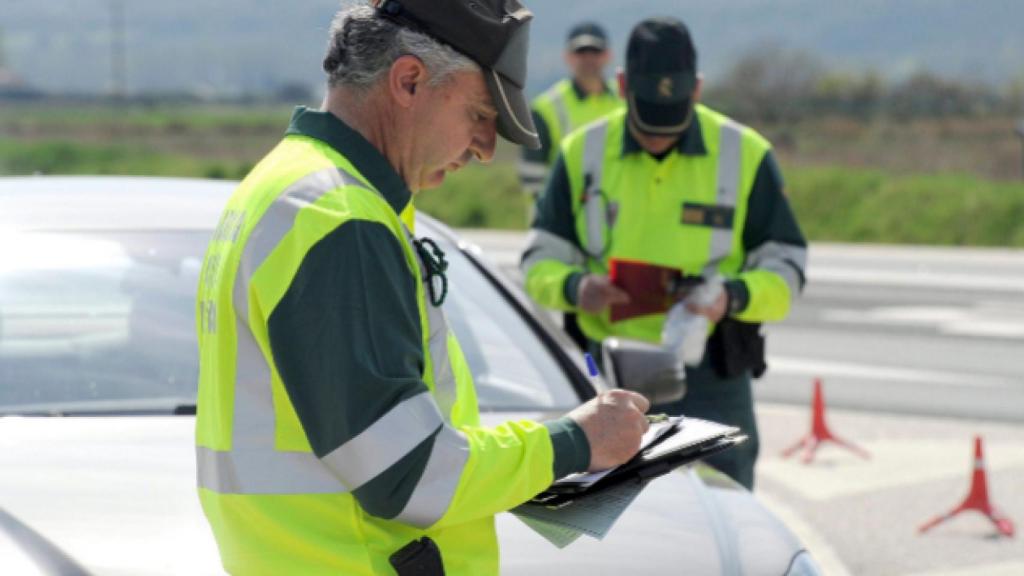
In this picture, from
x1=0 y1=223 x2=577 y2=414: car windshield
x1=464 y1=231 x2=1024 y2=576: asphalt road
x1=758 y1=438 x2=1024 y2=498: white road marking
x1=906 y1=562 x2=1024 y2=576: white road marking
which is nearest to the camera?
x1=0 y1=223 x2=577 y2=414: car windshield

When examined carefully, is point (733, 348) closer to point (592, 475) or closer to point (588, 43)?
point (592, 475)

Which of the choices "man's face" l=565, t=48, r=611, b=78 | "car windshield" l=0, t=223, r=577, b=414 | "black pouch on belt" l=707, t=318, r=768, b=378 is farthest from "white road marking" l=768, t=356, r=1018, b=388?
"car windshield" l=0, t=223, r=577, b=414

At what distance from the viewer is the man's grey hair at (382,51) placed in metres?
2.46

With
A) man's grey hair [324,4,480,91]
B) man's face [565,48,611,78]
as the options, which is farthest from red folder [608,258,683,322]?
man's face [565,48,611,78]

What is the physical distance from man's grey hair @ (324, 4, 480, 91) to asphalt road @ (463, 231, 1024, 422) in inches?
330

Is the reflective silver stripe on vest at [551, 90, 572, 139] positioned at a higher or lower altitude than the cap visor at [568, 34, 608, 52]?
lower

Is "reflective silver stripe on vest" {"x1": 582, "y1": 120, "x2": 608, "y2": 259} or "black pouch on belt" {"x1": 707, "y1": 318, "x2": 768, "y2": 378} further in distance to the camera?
"reflective silver stripe on vest" {"x1": 582, "y1": 120, "x2": 608, "y2": 259}

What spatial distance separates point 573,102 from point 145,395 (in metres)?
7.03

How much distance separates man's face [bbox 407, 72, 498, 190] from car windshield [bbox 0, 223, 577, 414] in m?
1.45

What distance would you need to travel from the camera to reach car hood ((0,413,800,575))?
3.00m

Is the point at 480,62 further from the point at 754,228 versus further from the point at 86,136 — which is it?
the point at 86,136

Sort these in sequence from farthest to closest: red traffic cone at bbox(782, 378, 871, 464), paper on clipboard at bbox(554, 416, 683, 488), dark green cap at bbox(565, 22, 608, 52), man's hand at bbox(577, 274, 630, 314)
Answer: dark green cap at bbox(565, 22, 608, 52)
red traffic cone at bbox(782, 378, 871, 464)
man's hand at bbox(577, 274, 630, 314)
paper on clipboard at bbox(554, 416, 683, 488)

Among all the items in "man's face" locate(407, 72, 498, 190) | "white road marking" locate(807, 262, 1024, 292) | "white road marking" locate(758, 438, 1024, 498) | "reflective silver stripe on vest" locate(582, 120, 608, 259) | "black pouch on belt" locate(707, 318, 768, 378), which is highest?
→ "man's face" locate(407, 72, 498, 190)

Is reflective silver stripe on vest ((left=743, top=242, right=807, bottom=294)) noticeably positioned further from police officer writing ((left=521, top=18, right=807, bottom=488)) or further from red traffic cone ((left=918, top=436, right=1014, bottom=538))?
red traffic cone ((left=918, top=436, right=1014, bottom=538))
